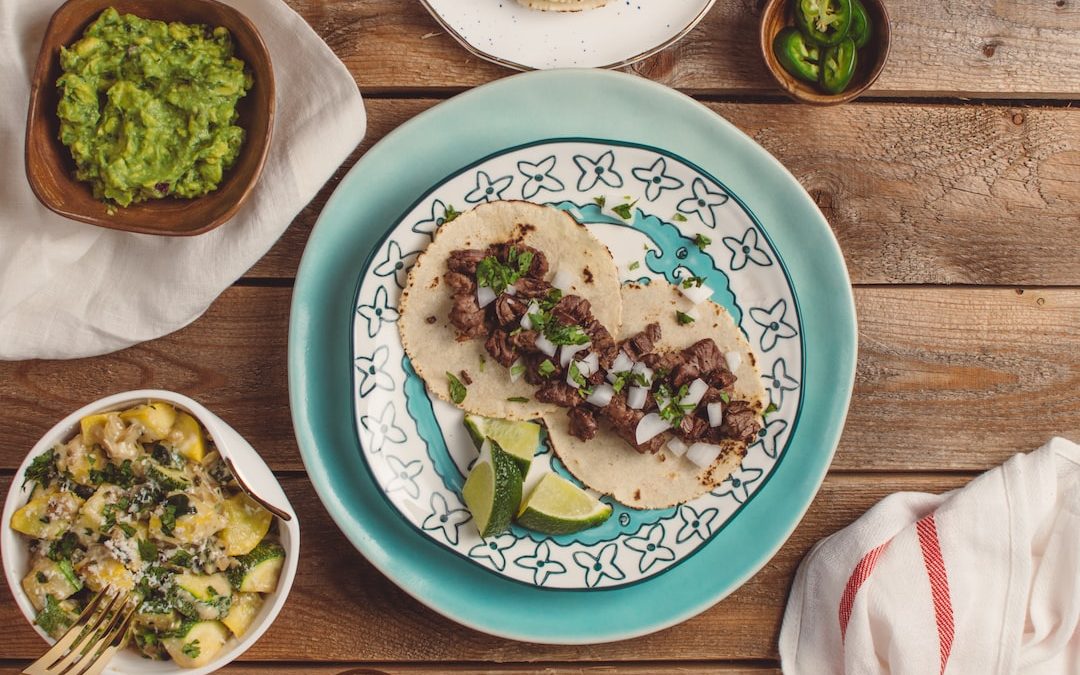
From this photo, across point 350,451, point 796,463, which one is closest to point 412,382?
point 350,451

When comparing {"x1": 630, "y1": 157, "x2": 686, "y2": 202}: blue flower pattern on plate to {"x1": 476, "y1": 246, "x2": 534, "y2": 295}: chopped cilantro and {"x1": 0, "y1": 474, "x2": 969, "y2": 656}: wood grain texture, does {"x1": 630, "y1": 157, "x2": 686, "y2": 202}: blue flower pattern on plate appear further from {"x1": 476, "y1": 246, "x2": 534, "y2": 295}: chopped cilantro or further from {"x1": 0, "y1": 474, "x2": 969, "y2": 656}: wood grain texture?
{"x1": 0, "y1": 474, "x2": 969, "y2": 656}: wood grain texture

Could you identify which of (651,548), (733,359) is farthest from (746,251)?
(651,548)

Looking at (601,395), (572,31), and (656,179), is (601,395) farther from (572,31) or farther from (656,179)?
(572,31)

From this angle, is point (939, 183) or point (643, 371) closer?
point (643, 371)

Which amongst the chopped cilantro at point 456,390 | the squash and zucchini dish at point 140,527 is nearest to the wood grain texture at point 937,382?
the squash and zucchini dish at point 140,527

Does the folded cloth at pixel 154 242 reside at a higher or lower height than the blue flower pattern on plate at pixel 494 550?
higher

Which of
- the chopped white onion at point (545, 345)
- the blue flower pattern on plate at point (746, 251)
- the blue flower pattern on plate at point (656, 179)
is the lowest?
the chopped white onion at point (545, 345)

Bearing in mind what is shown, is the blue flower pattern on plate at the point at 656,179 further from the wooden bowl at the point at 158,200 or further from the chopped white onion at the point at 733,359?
the wooden bowl at the point at 158,200

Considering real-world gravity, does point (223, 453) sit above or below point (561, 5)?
below
